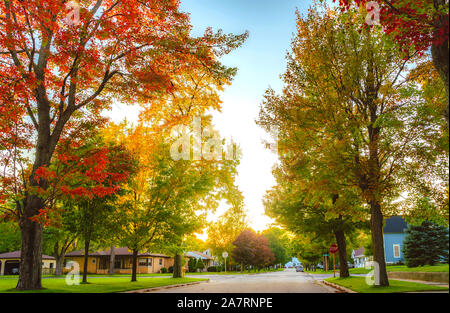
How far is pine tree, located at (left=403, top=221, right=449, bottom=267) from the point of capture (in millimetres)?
3066

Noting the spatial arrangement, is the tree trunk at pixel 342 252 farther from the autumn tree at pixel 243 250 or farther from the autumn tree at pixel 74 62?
the autumn tree at pixel 243 250

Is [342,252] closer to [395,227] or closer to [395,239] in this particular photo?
[395,227]

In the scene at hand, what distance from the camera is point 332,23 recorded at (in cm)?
1266

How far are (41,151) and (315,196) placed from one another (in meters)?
12.1

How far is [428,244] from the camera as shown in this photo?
Result: 22.4ft

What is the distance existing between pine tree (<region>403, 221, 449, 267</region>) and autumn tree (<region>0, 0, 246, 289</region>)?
9574 mm

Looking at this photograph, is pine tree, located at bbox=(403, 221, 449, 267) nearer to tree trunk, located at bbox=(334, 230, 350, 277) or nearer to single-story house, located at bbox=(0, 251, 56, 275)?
tree trunk, located at bbox=(334, 230, 350, 277)

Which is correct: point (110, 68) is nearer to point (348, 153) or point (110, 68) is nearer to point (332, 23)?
point (332, 23)

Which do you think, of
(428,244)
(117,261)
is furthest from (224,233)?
(428,244)

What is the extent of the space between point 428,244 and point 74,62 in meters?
13.7

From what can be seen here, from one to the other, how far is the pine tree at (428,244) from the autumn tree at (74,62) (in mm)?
9574

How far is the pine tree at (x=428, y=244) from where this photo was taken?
3.07 meters

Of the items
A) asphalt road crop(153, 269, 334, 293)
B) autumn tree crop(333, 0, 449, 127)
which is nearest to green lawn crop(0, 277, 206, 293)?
asphalt road crop(153, 269, 334, 293)

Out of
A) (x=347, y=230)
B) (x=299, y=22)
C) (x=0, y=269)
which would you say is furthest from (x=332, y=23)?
(x=0, y=269)
